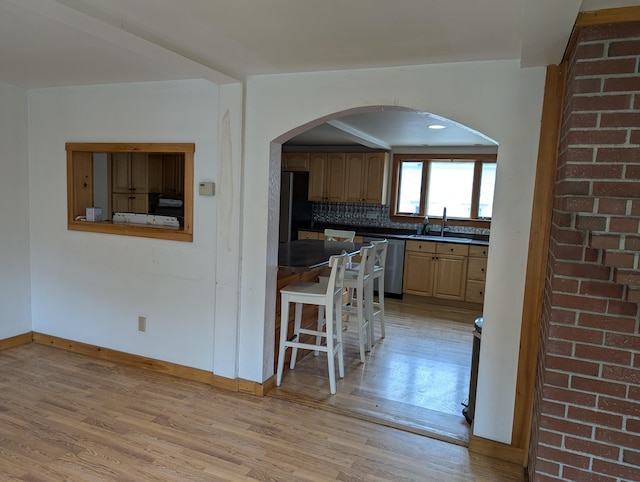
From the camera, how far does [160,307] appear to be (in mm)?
3316

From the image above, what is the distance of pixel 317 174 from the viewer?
6.68 m

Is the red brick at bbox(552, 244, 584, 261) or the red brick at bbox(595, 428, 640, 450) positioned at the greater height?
the red brick at bbox(552, 244, 584, 261)

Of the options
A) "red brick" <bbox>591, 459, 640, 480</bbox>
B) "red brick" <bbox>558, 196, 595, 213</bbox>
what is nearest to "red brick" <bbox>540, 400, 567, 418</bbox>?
"red brick" <bbox>591, 459, 640, 480</bbox>

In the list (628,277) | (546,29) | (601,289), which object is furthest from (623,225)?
(546,29)

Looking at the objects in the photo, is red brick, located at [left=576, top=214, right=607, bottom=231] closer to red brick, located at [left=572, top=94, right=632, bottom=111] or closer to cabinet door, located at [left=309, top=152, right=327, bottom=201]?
red brick, located at [left=572, top=94, right=632, bottom=111]

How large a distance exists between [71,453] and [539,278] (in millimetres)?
2733

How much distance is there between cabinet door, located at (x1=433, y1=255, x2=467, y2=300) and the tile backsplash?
796 millimetres

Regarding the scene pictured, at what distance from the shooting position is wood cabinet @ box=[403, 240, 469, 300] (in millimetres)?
5703

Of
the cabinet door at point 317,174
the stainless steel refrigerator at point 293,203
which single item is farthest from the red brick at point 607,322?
the cabinet door at point 317,174

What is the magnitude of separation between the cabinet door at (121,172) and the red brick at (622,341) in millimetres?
4927

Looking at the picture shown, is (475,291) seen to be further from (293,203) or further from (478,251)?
(293,203)

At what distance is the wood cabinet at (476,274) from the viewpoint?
18.3 feet

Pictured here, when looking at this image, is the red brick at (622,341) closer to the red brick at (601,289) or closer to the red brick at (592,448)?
the red brick at (601,289)

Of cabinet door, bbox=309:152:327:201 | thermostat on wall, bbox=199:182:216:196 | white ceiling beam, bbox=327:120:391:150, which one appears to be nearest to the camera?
thermostat on wall, bbox=199:182:216:196
